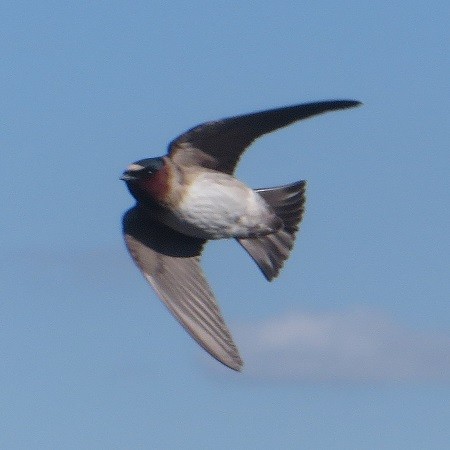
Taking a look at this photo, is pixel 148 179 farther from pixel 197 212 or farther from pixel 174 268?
pixel 174 268

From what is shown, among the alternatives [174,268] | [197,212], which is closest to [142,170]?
[197,212]

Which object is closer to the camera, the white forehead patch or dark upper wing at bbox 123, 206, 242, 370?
the white forehead patch

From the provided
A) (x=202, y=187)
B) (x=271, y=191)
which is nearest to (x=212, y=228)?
(x=202, y=187)

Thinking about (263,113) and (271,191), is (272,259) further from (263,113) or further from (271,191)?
(263,113)

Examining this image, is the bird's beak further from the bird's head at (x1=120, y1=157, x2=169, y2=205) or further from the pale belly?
the pale belly

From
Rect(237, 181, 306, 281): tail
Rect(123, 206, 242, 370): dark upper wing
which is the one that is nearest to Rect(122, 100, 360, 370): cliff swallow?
Rect(123, 206, 242, 370): dark upper wing

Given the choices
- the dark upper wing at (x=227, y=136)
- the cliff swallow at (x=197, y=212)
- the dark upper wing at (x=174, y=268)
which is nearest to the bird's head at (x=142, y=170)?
the cliff swallow at (x=197, y=212)

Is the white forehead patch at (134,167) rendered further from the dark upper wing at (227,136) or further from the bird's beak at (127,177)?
the dark upper wing at (227,136)
